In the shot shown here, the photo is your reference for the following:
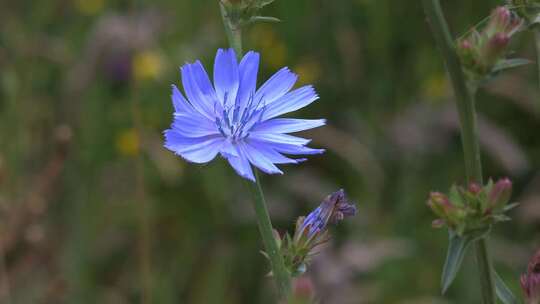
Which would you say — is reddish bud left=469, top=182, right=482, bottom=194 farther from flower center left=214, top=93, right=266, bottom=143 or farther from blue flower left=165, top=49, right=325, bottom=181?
flower center left=214, top=93, right=266, bottom=143

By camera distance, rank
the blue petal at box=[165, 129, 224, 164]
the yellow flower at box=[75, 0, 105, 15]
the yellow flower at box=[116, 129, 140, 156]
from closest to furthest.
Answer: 1. the blue petal at box=[165, 129, 224, 164]
2. the yellow flower at box=[116, 129, 140, 156]
3. the yellow flower at box=[75, 0, 105, 15]

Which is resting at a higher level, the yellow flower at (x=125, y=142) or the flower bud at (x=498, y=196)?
the yellow flower at (x=125, y=142)

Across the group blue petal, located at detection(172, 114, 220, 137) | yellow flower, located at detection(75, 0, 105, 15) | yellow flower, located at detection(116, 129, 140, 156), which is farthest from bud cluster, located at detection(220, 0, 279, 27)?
yellow flower, located at detection(75, 0, 105, 15)

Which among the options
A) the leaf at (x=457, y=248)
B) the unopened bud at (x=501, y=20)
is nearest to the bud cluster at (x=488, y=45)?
the unopened bud at (x=501, y=20)

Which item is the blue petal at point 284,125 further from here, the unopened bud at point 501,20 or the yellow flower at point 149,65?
the yellow flower at point 149,65

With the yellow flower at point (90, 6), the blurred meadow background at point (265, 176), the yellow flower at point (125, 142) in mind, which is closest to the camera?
the blurred meadow background at point (265, 176)

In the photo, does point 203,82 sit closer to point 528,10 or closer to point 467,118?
point 467,118

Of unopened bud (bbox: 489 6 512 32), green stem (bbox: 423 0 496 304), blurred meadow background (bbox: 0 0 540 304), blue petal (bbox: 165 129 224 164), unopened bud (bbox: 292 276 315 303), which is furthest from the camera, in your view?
blurred meadow background (bbox: 0 0 540 304)

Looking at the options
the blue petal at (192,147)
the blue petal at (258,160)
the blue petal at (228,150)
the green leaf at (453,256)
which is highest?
the blue petal at (192,147)
